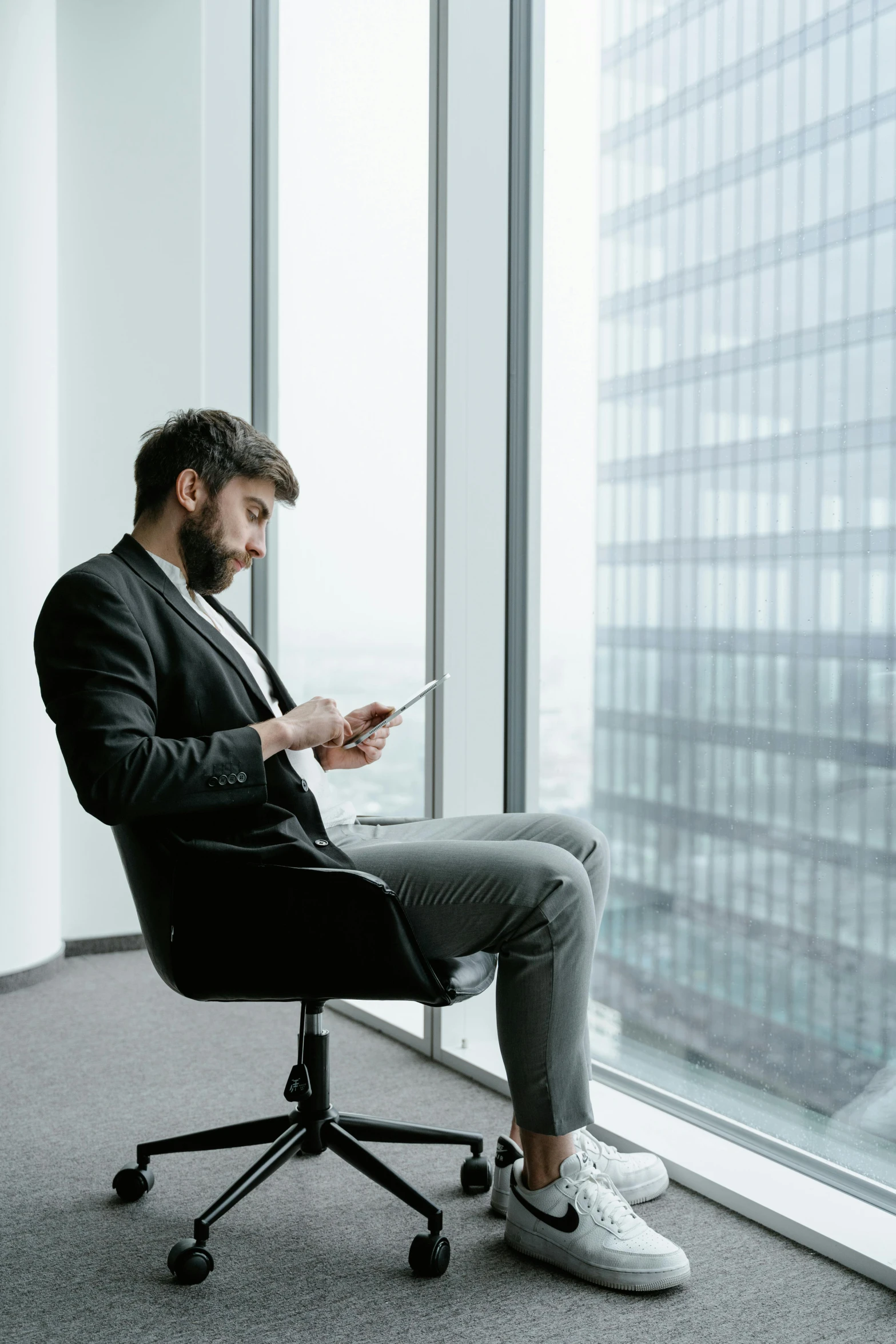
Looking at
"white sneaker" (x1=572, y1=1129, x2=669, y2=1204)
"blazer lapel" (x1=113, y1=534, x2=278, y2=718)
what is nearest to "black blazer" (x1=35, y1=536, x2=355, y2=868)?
"blazer lapel" (x1=113, y1=534, x2=278, y2=718)

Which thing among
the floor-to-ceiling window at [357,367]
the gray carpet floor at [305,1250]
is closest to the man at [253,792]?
the gray carpet floor at [305,1250]

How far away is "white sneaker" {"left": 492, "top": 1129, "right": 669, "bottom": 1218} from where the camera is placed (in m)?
1.91

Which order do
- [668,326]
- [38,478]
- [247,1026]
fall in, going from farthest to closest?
[38,478] → [247,1026] → [668,326]

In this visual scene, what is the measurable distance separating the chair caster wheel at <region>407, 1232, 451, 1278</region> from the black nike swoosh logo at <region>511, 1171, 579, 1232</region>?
0.13 meters

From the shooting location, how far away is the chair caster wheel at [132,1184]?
197 centimetres

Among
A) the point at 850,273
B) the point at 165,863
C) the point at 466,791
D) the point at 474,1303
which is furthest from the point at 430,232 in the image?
the point at 474,1303

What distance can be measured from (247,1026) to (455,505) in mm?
1348

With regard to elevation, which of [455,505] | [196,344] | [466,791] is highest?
[196,344]

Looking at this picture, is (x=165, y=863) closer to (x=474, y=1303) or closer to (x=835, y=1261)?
(x=474, y=1303)

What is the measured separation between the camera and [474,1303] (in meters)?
1.66

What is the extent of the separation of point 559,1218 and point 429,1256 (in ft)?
0.63

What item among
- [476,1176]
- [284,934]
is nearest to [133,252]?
[284,934]

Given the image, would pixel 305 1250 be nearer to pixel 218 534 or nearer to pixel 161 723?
pixel 161 723

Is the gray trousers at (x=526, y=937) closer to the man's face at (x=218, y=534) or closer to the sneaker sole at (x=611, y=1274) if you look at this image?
the sneaker sole at (x=611, y=1274)
